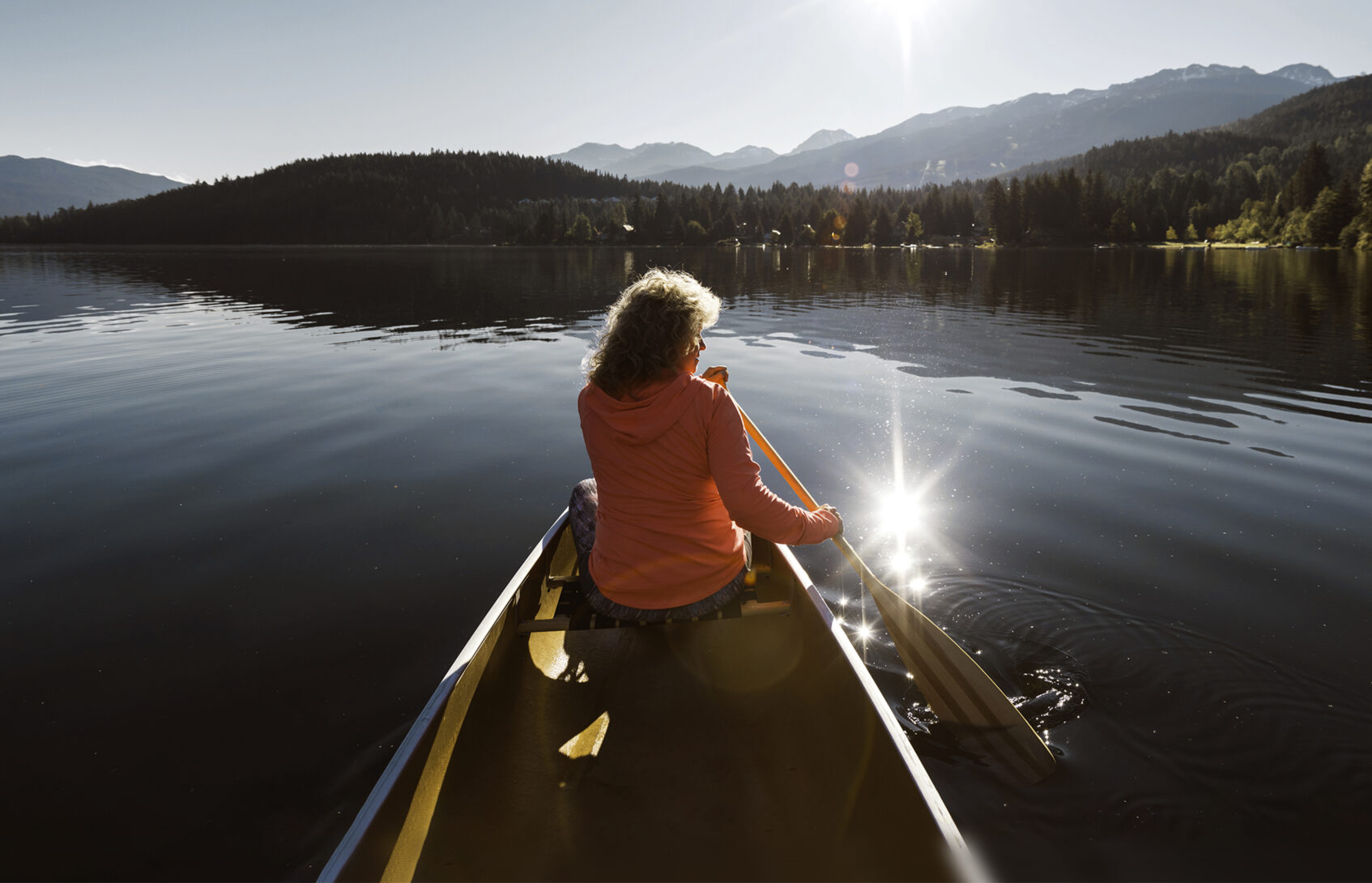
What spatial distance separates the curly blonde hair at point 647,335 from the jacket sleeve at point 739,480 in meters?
0.37

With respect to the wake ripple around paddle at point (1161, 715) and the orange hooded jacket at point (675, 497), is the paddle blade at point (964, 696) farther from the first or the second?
the orange hooded jacket at point (675, 497)

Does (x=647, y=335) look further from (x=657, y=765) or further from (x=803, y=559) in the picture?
(x=803, y=559)

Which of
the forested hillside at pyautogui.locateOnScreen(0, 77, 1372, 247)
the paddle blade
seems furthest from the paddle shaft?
the forested hillside at pyautogui.locateOnScreen(0, 77, 1372, 247)

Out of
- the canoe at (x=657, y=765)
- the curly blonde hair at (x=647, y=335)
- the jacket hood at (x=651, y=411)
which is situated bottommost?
the canoe at (x=657, y=765)

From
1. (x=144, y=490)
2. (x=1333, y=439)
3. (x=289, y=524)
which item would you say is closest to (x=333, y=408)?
(x=144, y=490)

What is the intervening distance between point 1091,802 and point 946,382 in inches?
483

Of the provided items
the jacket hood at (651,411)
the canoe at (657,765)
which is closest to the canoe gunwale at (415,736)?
the canoe at (657,765)

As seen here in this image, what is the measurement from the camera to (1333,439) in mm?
10523

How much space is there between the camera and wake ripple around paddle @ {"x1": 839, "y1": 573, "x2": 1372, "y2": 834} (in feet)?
13.5

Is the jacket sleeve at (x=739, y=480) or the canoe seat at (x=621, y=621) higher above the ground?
the jacket sleeve at (x=739, y=480)

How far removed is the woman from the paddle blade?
3.42 ft

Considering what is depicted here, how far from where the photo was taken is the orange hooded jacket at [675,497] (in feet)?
12.8

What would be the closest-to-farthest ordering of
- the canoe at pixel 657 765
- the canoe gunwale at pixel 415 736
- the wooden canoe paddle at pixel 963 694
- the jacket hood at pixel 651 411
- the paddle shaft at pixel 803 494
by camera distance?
the canoe gunwale at pixel 415 736 → the canoe at pixel 657 765 → the jacket hood at pixel 651 411 → the wooden canoe paddle at pixel 963 694 → the paddle shaft at pixel 803 494

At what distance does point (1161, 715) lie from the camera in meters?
4.79
